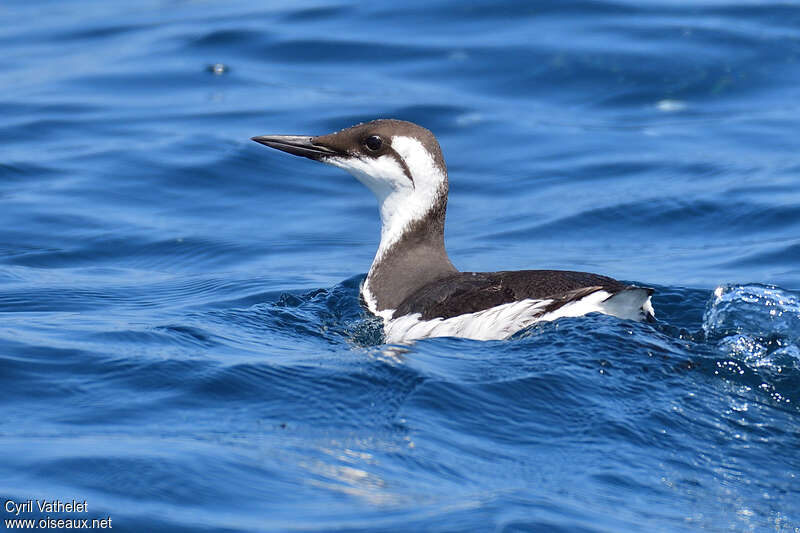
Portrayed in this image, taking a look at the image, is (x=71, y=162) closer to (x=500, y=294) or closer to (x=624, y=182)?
(x=624, y=182)

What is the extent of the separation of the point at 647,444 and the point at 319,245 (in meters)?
4.95

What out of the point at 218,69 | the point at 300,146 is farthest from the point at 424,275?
the point at 218,69

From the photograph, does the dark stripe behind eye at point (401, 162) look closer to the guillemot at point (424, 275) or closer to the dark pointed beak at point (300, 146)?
the guillemot at point (424, 275)

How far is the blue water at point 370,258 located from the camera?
440 cm

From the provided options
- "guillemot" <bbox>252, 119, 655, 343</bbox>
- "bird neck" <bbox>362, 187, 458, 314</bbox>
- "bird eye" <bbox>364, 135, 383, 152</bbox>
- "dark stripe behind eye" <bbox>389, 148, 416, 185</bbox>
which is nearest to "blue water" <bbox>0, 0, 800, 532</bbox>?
"guillemot" <bbox>252, 119, 655, 343</bbox>

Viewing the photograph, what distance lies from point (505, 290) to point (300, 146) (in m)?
1.78

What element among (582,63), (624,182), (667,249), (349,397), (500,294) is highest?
(582,63)

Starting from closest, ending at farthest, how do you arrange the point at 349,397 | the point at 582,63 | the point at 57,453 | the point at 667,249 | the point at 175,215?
the point at 57,453 < the point at 349,397 < the point at 667,249 < the point at 175,215 < the point at 582,63

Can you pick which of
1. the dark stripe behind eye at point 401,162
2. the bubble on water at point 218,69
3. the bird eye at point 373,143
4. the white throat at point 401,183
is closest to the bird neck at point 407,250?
the white throat at point 401,183

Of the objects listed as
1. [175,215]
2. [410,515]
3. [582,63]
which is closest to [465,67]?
[582,63]

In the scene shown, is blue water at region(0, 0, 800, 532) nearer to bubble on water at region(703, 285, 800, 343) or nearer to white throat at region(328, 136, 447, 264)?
bubble on water at region(703, 285, 800, 343)

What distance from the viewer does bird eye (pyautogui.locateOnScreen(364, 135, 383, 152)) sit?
6.77 metres

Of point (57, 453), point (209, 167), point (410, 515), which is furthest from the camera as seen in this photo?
point (209, 167)

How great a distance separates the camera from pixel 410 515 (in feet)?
13.5
